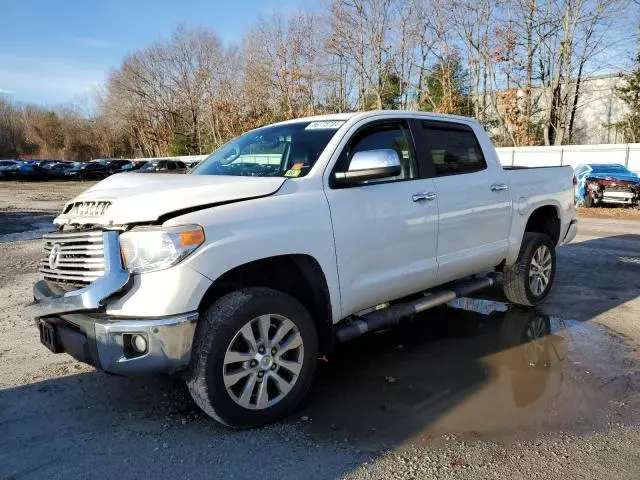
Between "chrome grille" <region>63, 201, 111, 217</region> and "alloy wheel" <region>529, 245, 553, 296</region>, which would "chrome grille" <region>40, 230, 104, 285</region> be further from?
"alloy wheel" <region>529, 245, 553, 296</region>

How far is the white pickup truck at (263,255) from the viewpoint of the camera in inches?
116

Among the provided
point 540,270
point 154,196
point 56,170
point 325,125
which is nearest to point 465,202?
point 325,125

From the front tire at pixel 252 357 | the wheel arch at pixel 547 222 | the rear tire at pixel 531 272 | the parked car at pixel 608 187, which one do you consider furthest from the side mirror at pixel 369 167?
the parked car at pixel 608 187

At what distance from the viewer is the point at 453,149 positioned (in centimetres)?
486

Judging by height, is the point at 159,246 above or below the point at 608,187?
above

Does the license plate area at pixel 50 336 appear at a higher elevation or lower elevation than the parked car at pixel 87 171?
lower

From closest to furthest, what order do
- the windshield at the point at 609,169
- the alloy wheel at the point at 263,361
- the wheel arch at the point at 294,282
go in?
1. the alloy wheel at the point at 263,361
2. the wheel arch at the point at 294,282
3. the windshield at the point at 609,169

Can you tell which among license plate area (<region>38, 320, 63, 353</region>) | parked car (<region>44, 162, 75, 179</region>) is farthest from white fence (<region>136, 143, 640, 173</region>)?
parked car (<region>44, 162, 75, 179</region>)

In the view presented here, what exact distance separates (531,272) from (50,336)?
4.68 meters

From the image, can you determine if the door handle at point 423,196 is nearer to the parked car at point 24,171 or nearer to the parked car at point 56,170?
the parked car at point 24,171

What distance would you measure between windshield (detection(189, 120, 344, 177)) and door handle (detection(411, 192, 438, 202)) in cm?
81

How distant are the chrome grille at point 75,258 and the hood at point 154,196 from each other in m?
0.10

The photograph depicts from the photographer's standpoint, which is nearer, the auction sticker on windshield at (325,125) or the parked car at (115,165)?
the auction sticker on windshield at (325,125)

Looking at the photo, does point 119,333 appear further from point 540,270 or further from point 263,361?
point 540,270
